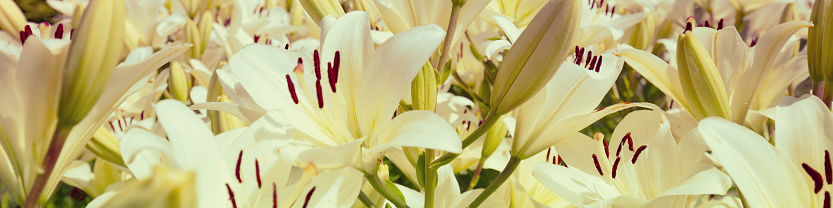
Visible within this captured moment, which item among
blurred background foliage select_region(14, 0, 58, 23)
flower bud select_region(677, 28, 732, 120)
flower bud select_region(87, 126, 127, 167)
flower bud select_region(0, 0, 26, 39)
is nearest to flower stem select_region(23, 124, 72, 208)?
flower bud select_region(87, 126, 127, 167)

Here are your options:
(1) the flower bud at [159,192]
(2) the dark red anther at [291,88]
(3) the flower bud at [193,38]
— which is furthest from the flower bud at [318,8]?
(3) the flower bud at [193,38]

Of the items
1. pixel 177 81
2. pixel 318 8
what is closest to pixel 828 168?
pixel 318 8

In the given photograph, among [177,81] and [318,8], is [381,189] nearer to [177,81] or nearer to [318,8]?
[318,8]

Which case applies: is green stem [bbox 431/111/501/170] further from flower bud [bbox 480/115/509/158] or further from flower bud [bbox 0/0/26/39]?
flower bud [bbox 0/0/26/39]

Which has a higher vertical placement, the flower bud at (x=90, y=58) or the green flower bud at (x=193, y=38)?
the flower bud at (x=90, y=58)

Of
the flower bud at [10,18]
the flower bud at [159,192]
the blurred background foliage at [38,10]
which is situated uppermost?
the flower bud at [159,192]

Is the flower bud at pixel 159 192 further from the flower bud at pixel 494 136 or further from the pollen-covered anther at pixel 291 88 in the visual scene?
the flower bud at pixel 494 136
